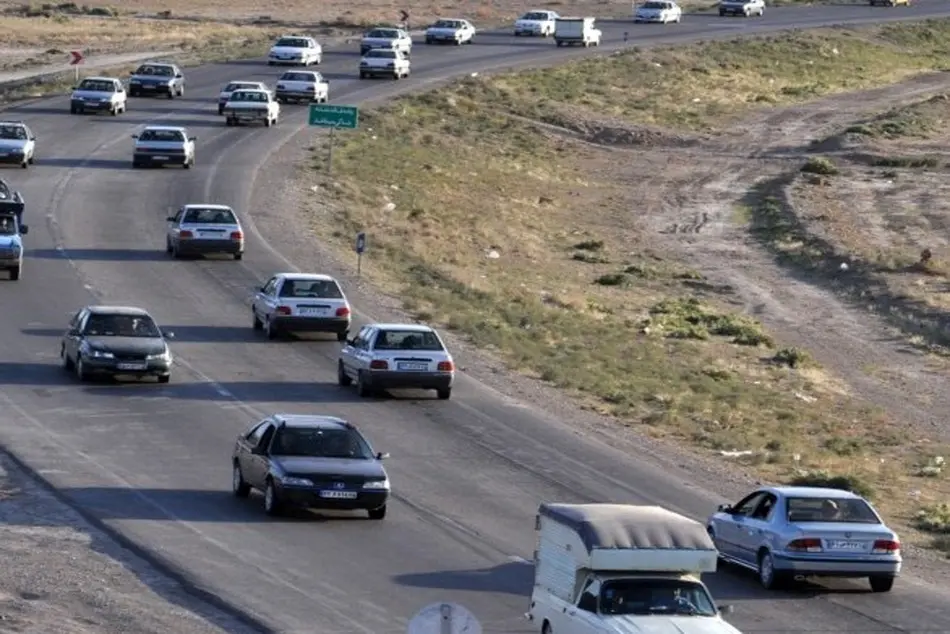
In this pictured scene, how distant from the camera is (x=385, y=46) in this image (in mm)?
100812

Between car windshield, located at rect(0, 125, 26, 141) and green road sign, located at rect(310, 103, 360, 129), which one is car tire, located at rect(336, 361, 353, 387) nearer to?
green road sign, located at rect(310, 103, 360, 129)

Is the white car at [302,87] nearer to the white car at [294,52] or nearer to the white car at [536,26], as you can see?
the white car at [294,52]

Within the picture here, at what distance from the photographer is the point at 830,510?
2550 centimetres

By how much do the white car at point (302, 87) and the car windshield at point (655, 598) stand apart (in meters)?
68.8

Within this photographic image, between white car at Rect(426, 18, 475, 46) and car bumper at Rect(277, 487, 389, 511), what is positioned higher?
car bumper at Rect(277, 487, 389, 511)

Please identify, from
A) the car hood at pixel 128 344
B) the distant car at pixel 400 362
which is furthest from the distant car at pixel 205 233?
the distant car at pixel 400 362

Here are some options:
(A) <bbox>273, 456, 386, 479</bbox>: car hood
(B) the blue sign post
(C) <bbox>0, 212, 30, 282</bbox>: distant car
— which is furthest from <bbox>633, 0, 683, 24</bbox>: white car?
(A) <bbox>273, 456, 386, 479</bbox>: car hood

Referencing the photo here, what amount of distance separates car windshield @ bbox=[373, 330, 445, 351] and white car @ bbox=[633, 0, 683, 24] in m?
91.4

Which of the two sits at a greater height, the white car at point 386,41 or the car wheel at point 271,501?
the car wheel at point 271,501

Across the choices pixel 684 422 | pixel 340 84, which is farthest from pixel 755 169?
pixel 684 422

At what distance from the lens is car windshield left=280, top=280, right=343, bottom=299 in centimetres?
4356

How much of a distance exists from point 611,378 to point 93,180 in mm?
27328

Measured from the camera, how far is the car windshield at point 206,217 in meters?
53.4

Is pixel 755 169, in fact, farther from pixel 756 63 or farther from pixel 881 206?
pixel 756 63
